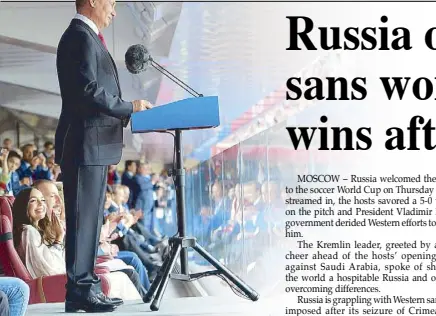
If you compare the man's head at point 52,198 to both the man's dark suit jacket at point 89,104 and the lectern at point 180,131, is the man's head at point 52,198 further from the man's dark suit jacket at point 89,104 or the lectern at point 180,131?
the lectern at point 180,131

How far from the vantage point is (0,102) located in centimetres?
264

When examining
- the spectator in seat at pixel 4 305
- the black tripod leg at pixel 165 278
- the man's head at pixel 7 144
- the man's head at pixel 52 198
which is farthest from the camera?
the man's head at pixel 7 144

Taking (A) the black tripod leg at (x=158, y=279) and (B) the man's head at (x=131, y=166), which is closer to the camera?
(A) the black tripod leg at (x=158, y=279)

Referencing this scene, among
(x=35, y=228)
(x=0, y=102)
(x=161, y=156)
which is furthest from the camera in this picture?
(x=0, y=102)

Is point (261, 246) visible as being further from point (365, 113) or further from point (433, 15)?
point (433, 15)

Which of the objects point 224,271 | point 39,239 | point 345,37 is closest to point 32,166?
point 39,239

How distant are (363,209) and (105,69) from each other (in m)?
0.85

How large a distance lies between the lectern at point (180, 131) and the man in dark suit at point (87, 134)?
0.14 feet

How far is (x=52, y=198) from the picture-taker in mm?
2170

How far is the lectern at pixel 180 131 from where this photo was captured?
6.16 ft

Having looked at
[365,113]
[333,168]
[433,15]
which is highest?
[433,15]

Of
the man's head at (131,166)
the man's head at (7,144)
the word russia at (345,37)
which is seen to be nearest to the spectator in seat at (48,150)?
the man's head at (7,144)

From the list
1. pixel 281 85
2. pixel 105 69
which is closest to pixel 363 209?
pixel 281 85

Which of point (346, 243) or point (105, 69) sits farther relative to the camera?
point (346, 243)
